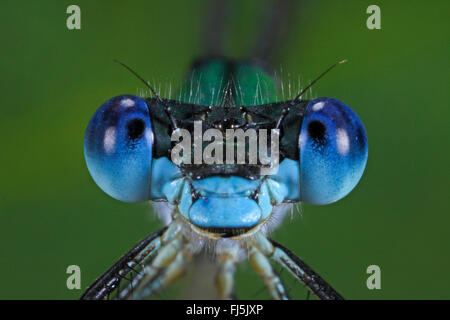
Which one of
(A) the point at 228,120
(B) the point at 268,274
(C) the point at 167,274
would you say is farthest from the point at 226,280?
(A) the point at 228,120

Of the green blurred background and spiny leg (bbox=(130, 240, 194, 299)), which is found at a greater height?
the green blurred background

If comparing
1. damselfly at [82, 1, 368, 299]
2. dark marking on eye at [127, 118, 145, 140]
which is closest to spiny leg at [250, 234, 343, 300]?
damselfly at [82, 1, 368, 299]

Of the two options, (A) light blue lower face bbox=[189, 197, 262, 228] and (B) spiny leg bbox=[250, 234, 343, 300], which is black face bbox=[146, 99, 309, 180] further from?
(B) spiny leg bbox=[250, 234, 343, 300]

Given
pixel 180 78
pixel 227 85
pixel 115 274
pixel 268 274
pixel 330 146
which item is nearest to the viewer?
pixel 330 146

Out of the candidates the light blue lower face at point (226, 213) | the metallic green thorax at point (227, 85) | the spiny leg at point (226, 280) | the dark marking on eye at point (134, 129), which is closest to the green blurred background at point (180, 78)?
the spiny leg at point (226, 280)

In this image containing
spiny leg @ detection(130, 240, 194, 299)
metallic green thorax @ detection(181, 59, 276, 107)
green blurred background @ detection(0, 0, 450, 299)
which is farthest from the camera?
green blurred background @ detection(0, 0, 450, 299)

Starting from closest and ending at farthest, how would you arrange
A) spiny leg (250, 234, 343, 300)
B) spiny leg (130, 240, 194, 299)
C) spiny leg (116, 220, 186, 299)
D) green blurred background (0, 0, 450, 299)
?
spiny leg (250, 234, 343, 300) < spiny leg (116, 220, 186, 299) < spiny leg (130, 240, 194, 299) < green blurred background (0, 0, 450, 299)

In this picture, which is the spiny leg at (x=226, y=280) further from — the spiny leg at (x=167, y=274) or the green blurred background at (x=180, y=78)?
the spiny leg at (x=167, y=274)

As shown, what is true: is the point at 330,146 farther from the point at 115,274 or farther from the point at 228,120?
the point at 115,274
